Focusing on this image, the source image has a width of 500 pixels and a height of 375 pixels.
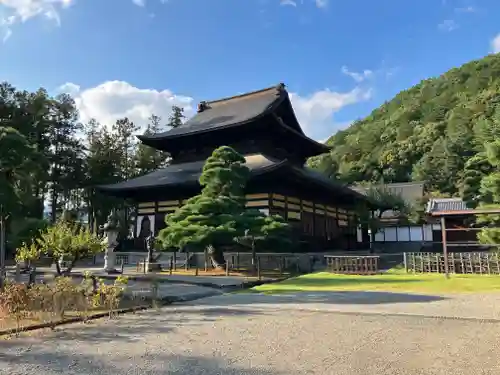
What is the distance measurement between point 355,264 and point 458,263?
403cm

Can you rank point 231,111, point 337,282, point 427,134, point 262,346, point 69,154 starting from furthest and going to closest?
point 427,134, point 69,154, point 231,111, point 337,282, point 262,346

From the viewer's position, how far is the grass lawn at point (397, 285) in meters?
12.2

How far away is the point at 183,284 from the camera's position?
13.2 meters

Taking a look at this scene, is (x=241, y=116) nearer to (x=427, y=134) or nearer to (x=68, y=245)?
(x=68, y=245)

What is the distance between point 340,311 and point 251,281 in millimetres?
6002

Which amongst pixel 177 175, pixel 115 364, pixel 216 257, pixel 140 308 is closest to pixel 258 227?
pixel 216 257

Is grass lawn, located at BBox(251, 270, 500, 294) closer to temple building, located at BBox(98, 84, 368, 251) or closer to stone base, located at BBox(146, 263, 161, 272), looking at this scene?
stone base, located at BBox(146, 263, 161, 272)

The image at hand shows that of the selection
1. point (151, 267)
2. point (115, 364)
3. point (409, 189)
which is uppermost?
point (409, 189)

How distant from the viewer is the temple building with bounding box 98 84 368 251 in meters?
21.4

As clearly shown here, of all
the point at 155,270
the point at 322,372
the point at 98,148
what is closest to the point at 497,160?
the point at 155,270

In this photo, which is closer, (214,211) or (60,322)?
(60,322)

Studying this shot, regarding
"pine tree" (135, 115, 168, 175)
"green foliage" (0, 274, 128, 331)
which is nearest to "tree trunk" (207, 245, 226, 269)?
"green foliage" (0, 274, 128, 331)

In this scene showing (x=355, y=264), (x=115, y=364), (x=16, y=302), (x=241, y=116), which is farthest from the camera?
(x=241, y=116)

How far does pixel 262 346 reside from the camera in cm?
551
